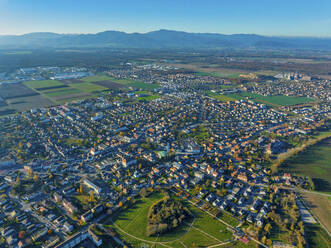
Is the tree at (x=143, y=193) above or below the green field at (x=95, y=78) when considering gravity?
below

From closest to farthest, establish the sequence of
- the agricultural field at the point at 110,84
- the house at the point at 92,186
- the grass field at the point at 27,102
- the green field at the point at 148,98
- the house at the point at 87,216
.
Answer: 1. the house at the point at 87,216
2. the house at the point at 92,186
3. the grass field at the point at 27,102
4. the green field at the point at 148,98
5. the agricultural field at the point at 110,84

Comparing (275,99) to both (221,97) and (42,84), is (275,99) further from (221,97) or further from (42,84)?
(42,84)

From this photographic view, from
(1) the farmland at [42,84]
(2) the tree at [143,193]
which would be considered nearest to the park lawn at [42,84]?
(1) the farmland at [42,84]

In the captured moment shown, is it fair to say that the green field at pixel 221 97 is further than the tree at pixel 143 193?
Yes

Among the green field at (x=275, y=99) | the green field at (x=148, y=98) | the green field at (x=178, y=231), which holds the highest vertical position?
the green field at (x=148, y=98)

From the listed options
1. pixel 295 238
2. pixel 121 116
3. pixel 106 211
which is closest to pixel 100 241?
pixel 106 211

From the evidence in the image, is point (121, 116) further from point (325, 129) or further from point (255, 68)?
point (255, 68)

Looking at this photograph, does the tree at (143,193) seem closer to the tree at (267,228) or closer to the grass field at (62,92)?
the tree at (267,228)
